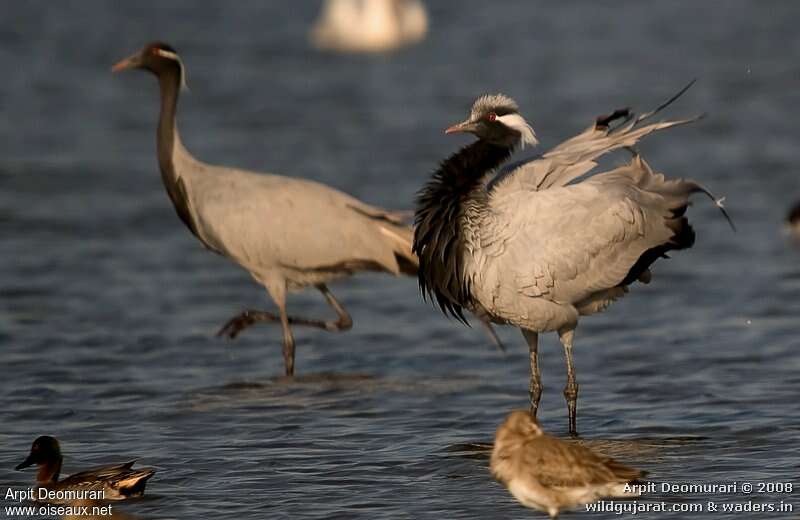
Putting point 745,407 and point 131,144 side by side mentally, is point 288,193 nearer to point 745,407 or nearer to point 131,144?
point 745,407

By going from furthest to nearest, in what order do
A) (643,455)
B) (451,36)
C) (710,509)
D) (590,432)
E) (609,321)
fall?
(451,36)
(609,321)
(590,432)
(643,455)
(710,509)

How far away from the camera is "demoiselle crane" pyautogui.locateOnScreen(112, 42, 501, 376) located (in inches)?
416

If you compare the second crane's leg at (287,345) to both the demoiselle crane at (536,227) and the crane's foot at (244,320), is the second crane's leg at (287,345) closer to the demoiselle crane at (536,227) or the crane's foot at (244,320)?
the crane's foot at (244,320)

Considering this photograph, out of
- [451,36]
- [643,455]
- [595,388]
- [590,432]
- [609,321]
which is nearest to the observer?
[643,455]

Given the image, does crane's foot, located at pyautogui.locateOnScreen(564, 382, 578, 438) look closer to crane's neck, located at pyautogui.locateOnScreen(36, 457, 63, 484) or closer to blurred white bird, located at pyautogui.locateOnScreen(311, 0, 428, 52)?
crane's neck, located at pyautogui.locateOnScreen(36, 457, 63, 484)

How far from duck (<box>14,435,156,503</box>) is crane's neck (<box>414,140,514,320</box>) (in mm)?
1782

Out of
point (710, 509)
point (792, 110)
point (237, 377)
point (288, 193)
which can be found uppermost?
point (792, 110)

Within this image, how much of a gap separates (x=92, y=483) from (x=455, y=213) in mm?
2224

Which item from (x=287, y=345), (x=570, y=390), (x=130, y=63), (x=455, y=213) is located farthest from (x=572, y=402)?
(x=130, y=63)

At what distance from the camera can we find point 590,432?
8430 mm

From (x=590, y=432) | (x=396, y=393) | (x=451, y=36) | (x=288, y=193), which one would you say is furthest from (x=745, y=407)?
(x=451, y=36)

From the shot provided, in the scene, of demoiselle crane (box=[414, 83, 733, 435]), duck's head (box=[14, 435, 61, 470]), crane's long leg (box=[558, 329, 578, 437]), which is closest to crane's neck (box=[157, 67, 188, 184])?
demoiselle crane (box=[414, 83, 733, 435])

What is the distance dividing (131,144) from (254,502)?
1269 cm

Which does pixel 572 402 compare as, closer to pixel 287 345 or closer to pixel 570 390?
pixel 570 390
